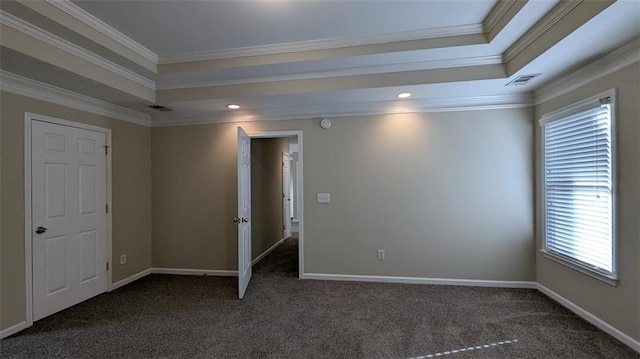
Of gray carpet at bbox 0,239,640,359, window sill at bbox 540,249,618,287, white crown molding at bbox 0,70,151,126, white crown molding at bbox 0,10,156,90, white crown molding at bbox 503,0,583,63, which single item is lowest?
gray carpet at bbox 0,239,640,359

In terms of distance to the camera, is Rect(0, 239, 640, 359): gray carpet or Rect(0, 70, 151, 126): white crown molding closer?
Rect(0, 239, 640, 359): gray carpet

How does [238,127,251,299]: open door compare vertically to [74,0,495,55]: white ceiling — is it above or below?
below

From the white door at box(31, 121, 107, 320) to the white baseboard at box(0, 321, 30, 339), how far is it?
0.42 feet

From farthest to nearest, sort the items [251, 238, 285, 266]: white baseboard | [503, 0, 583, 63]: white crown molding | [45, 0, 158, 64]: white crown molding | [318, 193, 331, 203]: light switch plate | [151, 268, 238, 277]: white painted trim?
[251, 238, 285, 266]: white baseboard → [151, 268, 238, 277]: white painted trim → [318, 193, 331, 203]: light switch plate → [45, 0, 158, 64]: white crown molding → [503, 0, 583, 63]: white crown molding

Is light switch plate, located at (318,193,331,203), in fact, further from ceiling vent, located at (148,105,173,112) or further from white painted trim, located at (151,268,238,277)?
ceiling vent, located at (148,105,173,112)

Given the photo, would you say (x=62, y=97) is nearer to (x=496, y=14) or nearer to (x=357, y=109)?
(x=357, y=109)

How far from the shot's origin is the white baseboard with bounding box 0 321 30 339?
246 centimetres

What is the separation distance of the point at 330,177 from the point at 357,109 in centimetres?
97

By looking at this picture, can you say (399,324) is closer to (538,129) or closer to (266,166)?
(538,129)

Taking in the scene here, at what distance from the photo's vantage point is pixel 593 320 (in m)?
2.57

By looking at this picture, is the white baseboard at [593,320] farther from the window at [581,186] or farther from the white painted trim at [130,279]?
the white painted trim at [130,279]

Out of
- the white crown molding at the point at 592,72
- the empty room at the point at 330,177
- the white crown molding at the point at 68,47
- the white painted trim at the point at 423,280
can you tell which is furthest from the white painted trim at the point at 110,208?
the white crown molding at the point at 592,72

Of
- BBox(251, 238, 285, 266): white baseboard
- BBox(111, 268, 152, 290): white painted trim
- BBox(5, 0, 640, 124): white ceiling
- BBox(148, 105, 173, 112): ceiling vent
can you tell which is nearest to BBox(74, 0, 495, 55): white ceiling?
BBox(5, 0, 640, 124): white ceiling

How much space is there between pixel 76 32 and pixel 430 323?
387cm
